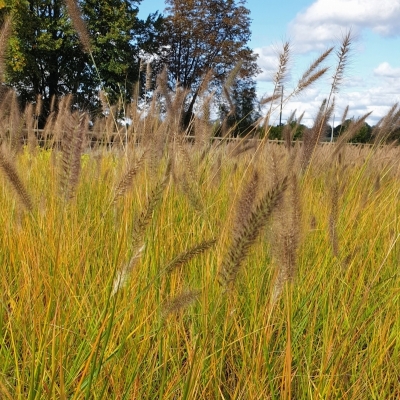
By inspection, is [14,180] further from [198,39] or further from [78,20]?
A: [198,39]

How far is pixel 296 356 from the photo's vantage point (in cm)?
147

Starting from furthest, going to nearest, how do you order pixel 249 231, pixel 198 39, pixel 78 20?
pixel 198 39 → pixel 78 20 → pixel 249 231

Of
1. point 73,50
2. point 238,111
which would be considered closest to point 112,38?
point 73,50

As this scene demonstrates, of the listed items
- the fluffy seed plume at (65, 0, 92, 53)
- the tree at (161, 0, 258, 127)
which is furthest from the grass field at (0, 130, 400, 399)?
the tree at (161, 0, 258, 127)

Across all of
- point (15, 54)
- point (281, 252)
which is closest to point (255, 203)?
point (281, 252)

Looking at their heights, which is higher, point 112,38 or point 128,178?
point 112,38

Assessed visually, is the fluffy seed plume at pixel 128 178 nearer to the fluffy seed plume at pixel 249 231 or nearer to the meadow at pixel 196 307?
the meadow at pixel 196 307

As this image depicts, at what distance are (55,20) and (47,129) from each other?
75.9ft

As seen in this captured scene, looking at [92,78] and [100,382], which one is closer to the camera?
[100,382]

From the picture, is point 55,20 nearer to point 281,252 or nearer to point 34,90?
point 34,90

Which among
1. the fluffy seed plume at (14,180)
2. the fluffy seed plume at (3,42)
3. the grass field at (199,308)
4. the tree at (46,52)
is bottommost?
the grass field at (199,308)

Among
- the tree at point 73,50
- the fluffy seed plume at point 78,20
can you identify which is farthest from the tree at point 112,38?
the fluffy seed plume at point 78,20

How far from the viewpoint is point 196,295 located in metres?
1.03

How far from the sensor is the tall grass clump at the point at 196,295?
3.48ft
